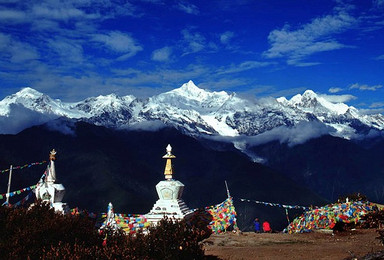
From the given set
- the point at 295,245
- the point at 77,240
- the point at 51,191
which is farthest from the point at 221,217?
the point at 77,240

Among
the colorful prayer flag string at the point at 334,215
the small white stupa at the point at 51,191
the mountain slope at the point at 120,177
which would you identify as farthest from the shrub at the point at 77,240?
the mountain slope at the point at 120,177

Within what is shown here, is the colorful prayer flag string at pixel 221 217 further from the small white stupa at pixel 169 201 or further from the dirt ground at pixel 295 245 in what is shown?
the small white stupa at pixel 169 201

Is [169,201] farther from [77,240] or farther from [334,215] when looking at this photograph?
[334,215]

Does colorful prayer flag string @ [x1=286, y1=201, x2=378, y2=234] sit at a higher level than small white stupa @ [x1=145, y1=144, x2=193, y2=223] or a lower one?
lower

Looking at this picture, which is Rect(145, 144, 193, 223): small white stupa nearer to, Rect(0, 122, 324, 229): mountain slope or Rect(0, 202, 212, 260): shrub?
Rect(0, 202, 212, 260): shrub

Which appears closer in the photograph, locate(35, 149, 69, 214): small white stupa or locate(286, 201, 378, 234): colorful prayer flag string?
locate(35, 149, 69, 214): small white stupa

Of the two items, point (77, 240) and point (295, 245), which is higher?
point (77, 240)

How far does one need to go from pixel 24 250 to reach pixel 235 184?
14845cm

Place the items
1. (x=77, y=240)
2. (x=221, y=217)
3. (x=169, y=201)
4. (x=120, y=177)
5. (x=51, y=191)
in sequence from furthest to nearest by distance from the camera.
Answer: (x=120, y=177) → (x=221, y=217) → (x=169, y=201) → (x=51, y=191) → (x=77, y=240)

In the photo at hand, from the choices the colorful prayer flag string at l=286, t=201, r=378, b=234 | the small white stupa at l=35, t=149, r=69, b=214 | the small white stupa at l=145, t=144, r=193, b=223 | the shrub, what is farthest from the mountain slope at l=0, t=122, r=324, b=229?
the shrub

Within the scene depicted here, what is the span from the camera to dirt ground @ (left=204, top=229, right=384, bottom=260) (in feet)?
48.0

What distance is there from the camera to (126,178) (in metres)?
140

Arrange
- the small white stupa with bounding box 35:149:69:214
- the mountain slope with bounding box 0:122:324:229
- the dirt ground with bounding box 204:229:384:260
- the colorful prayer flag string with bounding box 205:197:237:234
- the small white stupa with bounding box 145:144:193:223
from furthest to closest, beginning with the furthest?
the mountain slope with bounding box 0:122:324:229, the colorful prayer flag string with bounding box 205:197:237:234, the small white stupa with bounding box 145:144:193:223, the small white stupa with bounding box 35:149:69:214, the dirt ground with bounding box 204:229:384:260

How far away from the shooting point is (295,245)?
17281mm
